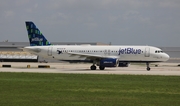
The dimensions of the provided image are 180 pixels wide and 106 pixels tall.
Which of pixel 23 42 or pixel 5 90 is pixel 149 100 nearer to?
pixel 5 90

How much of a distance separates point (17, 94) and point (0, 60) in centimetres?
8469

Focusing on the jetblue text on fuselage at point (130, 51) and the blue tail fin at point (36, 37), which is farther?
the blue tail fin at point (36, 37)

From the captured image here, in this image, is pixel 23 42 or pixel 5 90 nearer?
pixel 5 90

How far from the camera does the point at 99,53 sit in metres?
60.3

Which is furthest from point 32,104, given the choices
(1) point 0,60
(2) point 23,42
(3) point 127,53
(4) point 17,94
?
(2) point 23,42

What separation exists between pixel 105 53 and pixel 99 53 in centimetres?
98

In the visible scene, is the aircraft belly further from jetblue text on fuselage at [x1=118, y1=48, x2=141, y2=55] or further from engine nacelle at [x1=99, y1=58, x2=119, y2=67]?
jetblue text on fuselage at [x1=118, y1=48, x2=141, y2=55]

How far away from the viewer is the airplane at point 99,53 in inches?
2269

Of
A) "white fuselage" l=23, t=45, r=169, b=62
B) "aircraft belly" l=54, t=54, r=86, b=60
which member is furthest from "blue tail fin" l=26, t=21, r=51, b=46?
"aircraft belly" l=54, t=54, r=86, b=60

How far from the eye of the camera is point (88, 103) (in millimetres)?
20078

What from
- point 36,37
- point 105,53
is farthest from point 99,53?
point 36,37

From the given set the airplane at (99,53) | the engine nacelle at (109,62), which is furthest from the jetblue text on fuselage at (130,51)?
the engine nacelle at (109,62)

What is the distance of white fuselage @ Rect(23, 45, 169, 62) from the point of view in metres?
→ 57.7

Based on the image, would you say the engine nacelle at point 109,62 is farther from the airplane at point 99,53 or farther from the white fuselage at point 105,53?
the white fuselage at point 105,53
